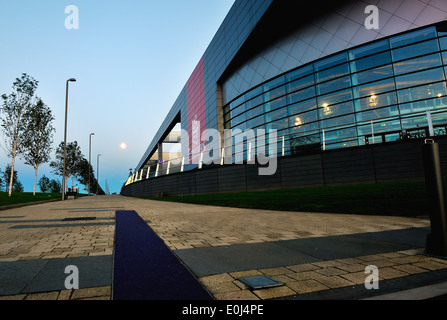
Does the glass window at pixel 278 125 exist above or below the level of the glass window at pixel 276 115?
below

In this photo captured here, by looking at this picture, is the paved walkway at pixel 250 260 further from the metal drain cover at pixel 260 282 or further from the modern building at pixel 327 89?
the modern building at pixel 327 89

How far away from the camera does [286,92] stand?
2189cm

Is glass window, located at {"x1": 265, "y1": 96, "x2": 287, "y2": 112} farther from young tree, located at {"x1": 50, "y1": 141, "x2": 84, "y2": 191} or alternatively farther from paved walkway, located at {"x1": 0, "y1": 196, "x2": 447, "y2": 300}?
young tree, located at {"x1": 50, "y1": 141, "x2": 84, "y2": 191}

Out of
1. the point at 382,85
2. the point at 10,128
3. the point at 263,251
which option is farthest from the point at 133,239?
the point at 10,128

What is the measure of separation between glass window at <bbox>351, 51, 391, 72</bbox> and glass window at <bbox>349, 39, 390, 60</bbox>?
330 millimetres

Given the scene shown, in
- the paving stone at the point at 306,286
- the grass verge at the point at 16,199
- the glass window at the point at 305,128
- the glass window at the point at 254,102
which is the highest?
the glass window at the point at 254,102

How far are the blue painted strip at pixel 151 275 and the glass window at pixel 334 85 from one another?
753 inches

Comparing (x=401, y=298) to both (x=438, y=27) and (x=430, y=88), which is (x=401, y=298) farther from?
(x=438, y=27)

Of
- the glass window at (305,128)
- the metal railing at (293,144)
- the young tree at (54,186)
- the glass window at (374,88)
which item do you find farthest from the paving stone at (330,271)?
the young tree at (54,186)

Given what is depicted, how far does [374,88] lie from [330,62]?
3.95 m

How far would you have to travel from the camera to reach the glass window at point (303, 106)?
20.2 meters

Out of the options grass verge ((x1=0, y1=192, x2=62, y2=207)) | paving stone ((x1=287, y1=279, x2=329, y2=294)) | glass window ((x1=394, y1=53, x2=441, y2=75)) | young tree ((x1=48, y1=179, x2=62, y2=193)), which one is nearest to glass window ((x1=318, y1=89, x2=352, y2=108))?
glass window ((x1=394, y1=53, x2=441, y2=75))

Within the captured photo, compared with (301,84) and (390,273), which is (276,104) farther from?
(390,273)
